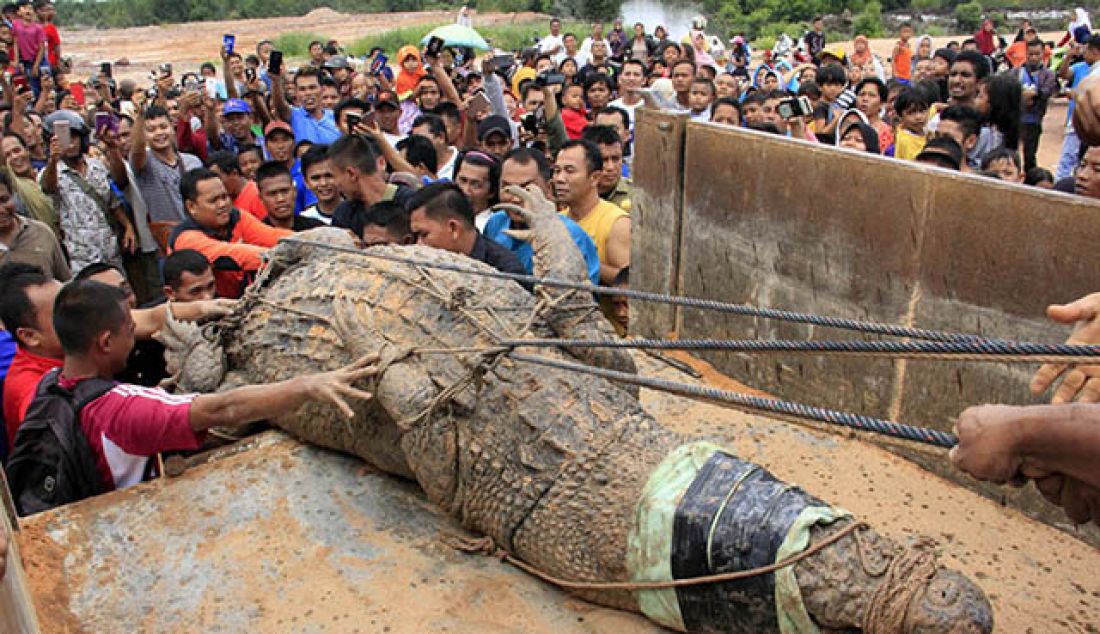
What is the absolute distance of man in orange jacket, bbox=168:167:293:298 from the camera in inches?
186

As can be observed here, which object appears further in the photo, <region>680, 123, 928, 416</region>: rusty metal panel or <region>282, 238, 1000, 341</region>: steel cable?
<region>680, 123, 928, 416</region>: rusty metal panel

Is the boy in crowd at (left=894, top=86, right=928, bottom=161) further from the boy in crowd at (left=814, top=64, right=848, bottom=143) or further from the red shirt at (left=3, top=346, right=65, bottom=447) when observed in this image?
the red shirt at (left=3, top=346, right=65, bottom=447)

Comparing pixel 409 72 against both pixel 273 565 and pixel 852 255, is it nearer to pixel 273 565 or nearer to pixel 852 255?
pixel 852 255

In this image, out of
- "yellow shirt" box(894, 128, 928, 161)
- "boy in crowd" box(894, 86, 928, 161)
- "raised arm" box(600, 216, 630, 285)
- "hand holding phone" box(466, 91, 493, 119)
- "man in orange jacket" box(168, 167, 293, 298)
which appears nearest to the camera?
"man in orange jacket" box(168, 167, 293, 298)

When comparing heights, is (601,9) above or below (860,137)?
above

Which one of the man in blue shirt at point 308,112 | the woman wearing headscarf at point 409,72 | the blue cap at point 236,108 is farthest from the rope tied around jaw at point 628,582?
the woman wearing headscarf at point 409,72

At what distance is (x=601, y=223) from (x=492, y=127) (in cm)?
237

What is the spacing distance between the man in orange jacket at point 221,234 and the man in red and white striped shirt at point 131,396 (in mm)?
1438

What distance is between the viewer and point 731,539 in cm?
247

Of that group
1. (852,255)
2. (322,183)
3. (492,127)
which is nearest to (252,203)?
(322,183)

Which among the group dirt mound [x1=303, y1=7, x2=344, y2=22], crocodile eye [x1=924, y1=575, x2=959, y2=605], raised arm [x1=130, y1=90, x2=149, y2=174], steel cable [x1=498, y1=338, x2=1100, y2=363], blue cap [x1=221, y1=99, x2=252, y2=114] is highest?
dirt mound [x1=303, y1=7, x2=344, y2=22]

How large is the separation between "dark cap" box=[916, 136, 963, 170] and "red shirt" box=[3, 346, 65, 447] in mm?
4777

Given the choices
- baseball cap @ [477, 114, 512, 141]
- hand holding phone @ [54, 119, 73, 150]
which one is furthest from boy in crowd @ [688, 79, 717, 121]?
hand holding phone @ [54, 119, 73, 150]

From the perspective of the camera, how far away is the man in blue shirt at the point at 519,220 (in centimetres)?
461
